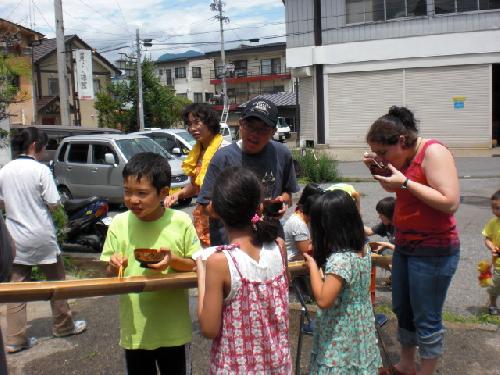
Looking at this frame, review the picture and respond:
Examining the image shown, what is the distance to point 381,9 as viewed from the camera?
24922mm

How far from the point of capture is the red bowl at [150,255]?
2.31m

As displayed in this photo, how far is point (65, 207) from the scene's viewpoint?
8.24 m

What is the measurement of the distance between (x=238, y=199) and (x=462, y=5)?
25.0 metres

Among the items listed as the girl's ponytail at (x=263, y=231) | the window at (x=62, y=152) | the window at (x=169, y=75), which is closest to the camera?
the girl's ponytail at (x=263, y=231)

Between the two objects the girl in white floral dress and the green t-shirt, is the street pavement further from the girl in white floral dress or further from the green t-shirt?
the girl in white floral dress

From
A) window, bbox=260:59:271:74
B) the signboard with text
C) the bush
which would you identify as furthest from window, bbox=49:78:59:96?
the bush

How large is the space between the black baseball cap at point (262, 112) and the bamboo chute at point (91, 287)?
0.99 m

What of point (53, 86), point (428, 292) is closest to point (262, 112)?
point (428, 292)

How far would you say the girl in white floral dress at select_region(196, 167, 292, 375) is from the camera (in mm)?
2053

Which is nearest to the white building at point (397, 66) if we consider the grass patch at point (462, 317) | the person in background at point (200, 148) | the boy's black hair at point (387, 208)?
the grass patch at point (462, 317)

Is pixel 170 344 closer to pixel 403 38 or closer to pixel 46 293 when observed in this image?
pixel 46 293

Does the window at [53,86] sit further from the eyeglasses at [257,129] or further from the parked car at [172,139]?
the eyeglasses at [257,129]

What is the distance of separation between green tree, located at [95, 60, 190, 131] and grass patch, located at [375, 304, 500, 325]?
27312mm

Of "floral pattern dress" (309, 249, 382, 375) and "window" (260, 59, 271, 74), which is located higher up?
"window" (260, 59, 271, 74)
